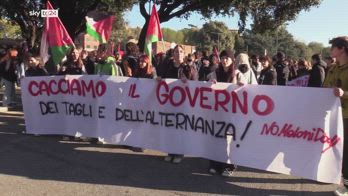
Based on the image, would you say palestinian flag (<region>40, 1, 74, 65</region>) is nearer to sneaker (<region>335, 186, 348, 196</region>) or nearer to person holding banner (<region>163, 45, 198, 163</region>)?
person holding banner (<region>163, 45, 198, 163</region>)

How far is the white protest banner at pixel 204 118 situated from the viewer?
584 centimetres

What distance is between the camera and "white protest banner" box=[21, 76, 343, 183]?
230 inches

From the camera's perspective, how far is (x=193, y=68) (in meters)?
7.63

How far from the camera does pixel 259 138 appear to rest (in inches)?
249

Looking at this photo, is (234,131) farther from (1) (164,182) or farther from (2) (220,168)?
(1) (164,182)

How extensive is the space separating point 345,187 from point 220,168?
173 cm

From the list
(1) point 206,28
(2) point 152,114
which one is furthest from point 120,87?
(1) point 206,28

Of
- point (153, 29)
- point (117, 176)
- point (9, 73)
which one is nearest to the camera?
point (117, 176)

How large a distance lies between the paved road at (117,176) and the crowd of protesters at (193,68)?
1.05 ft

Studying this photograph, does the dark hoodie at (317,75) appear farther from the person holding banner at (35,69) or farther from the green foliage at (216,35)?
the green foliage at (216,35)

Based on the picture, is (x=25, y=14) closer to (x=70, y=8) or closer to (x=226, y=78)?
(x=70, y=8)

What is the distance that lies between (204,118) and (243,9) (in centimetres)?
1610

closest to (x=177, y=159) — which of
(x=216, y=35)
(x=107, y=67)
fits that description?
(x=107, y=67)

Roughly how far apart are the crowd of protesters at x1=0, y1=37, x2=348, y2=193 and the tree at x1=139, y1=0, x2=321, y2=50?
6491 mm
